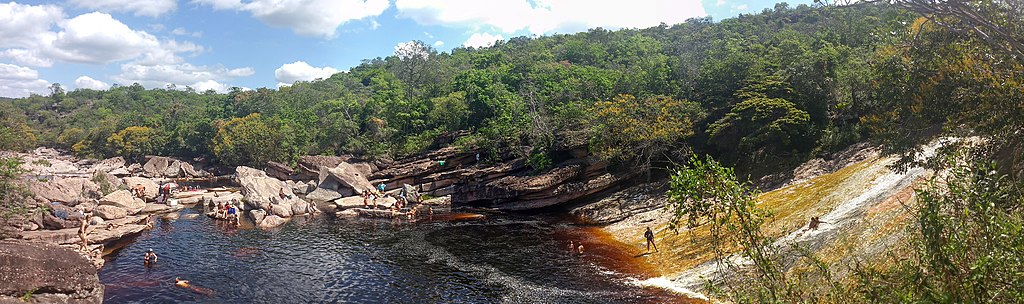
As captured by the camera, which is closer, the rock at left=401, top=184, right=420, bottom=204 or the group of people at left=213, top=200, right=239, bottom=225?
the group of people at left=213, top=200, right=239, bottom=225

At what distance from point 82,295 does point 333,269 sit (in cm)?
1085

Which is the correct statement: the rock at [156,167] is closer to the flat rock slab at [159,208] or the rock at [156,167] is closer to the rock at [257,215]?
the flat rock slab at [159,208]

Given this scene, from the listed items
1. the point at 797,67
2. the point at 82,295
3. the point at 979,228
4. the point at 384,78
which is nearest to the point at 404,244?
the point at 82,295

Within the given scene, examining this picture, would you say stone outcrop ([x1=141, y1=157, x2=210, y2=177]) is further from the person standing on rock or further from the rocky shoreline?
the person standing on rock

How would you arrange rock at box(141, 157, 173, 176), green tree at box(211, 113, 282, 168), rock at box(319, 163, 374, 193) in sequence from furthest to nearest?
1. rock at box(141, 157, 173, 176)
2. green tree at box(211, 113, 282, 168)
3. rock at box(319, 163, 374, 193)

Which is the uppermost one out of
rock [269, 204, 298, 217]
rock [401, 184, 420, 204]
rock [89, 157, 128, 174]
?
rock [89, 157, 128, 174]

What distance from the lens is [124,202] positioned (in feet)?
140

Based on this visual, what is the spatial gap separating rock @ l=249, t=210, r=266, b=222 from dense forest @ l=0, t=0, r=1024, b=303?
22.0 metres

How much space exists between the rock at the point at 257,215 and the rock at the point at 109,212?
9.20 m

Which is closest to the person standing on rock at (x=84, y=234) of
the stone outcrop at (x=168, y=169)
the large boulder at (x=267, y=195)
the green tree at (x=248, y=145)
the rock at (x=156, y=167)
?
the large boulder at (x=267, y=195)

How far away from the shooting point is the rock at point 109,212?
37.8 meters

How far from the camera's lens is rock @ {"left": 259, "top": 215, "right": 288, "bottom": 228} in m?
39.0

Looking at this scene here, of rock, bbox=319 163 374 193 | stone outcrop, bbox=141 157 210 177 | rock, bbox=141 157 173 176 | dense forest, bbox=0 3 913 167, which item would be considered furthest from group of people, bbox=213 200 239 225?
rock, bbox=141 157 173 176

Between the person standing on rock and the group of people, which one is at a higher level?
the person standing on rock
